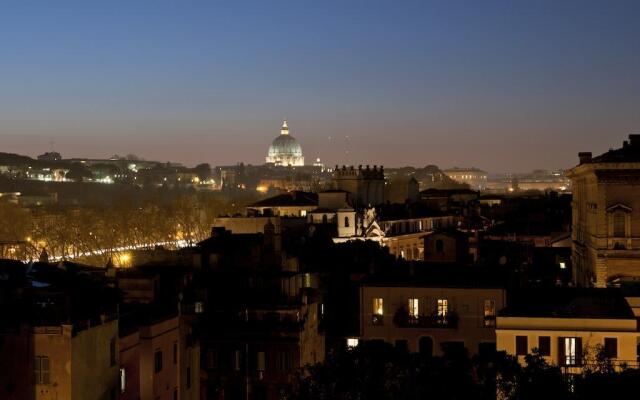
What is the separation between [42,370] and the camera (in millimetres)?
27109

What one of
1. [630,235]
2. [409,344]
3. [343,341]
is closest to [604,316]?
[409,344]

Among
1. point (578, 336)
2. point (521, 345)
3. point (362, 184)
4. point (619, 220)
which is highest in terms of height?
point (362, 184)

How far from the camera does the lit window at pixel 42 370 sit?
27.1 metres

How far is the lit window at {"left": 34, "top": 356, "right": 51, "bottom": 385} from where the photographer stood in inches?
1065

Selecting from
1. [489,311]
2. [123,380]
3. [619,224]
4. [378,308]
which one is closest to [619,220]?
[619,224]

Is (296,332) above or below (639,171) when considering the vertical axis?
below

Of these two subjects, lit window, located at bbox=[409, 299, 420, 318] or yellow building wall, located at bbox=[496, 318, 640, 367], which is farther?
lit window, located at bbox=[409, 299, 420, 318]

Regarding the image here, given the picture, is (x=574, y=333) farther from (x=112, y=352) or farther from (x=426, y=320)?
(x=112, y=352)

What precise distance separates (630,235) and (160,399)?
89.1 feet

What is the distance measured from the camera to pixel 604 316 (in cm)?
3094

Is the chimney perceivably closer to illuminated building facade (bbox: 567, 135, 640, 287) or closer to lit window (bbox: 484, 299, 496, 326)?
illuminated building facade (bbox: 567, 135, 640, 287)

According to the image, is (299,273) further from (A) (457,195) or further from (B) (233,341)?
(A) (457,195)

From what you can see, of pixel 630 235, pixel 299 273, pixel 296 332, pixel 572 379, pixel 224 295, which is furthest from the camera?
pixel 630 235

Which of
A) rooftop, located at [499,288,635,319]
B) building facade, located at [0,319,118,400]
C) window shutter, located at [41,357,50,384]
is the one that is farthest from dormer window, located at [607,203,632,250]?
window shutter, located at [41,357,50,384]
